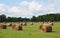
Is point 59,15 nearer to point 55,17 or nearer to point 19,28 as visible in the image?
point 55,17

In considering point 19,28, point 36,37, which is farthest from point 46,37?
point 19,28

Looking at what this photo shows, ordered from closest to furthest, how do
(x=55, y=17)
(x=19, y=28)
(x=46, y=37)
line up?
(x=46, y=37)
(x=19, y=28)
(x=55, y=17)

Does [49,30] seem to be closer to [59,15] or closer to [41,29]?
[41,29]

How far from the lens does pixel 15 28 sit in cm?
3169

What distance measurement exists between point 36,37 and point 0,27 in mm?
16953

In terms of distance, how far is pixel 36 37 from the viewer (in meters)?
19.3

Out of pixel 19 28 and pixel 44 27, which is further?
pixel 19 28

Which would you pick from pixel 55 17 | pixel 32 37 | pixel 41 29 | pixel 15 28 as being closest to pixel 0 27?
pixel 15 28

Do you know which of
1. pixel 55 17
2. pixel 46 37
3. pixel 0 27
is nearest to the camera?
pixel 46 37

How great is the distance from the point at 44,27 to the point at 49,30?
847mm

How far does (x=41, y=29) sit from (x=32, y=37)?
8498mm

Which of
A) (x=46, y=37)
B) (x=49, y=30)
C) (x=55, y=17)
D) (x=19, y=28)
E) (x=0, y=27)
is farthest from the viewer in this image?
→ (x=55, y=17)

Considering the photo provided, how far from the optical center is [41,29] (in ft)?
90.8

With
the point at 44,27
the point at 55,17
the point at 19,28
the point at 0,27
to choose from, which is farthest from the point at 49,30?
the point at 55,17
